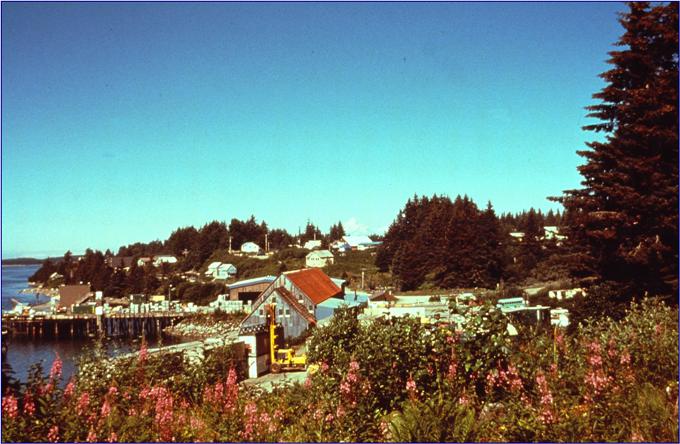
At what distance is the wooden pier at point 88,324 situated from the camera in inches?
2378

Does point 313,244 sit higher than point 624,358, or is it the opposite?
point 313,244

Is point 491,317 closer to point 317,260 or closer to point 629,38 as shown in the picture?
point 629,38

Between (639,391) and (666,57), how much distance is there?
42.8 feet

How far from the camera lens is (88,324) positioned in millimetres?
64062

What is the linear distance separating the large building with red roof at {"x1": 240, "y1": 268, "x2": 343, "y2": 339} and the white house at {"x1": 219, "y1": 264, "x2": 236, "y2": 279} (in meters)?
50.8

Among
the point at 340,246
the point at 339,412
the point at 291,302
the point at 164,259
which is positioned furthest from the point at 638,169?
the point at 164,259

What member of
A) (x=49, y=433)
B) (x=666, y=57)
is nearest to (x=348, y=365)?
(x=49, y=433)

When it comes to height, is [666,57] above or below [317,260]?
above

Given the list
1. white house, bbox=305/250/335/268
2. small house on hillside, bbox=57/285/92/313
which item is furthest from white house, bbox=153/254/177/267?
white house, bbox=305/250/335/268

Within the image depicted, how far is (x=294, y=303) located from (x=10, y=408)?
2866cm

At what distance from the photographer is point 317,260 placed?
76.8 m

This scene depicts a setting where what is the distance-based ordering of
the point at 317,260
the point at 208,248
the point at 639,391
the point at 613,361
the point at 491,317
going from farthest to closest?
the point at 208,248
the point at 317,260
the point at 491,317
the point at 613,361
the point at 639,391

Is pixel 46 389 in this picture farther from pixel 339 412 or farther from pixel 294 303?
pixel 294 303

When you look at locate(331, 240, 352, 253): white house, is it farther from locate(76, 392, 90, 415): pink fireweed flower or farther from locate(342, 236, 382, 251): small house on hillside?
locate(76, 392, 90, 415): pink fireweed flower
